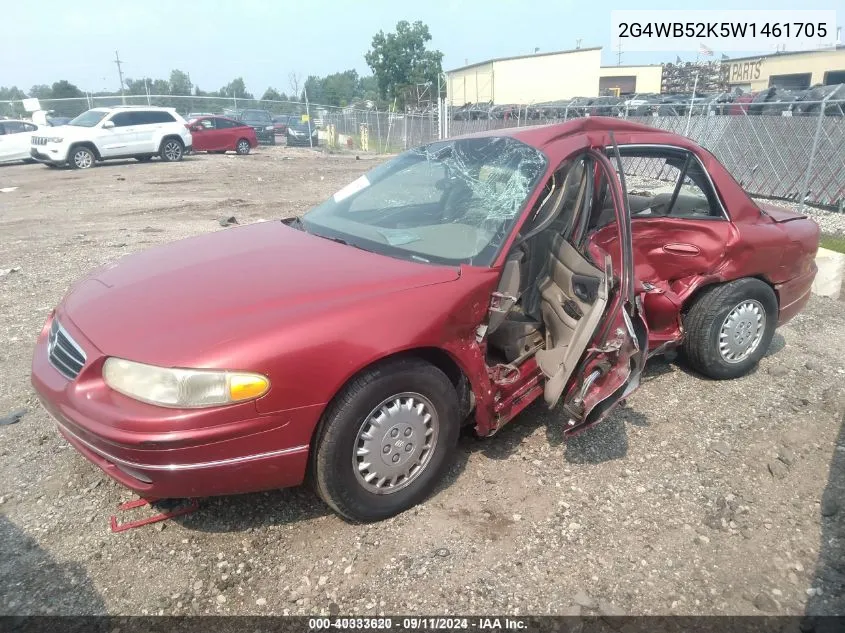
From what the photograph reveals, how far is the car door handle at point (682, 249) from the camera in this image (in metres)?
3.93

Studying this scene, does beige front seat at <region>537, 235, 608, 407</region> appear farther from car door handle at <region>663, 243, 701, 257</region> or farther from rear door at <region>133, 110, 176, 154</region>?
rear door at <region>133, 110, 176, 154</region>

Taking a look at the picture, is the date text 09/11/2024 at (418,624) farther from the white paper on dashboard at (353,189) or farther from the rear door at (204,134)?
the rear door at (204,134)

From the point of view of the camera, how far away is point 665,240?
395 cm

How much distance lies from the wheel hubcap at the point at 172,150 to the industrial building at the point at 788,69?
A: 29697 millimetres

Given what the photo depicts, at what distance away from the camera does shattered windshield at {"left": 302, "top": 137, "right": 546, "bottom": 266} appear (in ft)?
9.87

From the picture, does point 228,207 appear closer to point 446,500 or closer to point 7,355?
point 7,355

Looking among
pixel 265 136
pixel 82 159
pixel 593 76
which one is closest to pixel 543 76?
pixel 593 76

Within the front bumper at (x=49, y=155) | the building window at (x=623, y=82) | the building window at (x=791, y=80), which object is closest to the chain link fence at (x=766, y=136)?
the front bumper at (x=49, y=155)

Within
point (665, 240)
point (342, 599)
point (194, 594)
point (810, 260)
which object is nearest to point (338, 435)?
point (342, 599)

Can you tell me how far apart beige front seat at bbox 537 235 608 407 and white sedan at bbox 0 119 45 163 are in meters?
20.2

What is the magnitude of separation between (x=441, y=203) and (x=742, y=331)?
2.36 meters

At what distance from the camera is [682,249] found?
12.9 feet

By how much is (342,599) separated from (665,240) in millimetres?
2978

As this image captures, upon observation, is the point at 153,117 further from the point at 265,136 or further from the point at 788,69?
the point at 788,69
